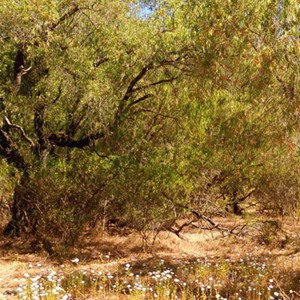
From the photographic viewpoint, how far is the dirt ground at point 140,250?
838cm

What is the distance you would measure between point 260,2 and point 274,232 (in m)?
7.04

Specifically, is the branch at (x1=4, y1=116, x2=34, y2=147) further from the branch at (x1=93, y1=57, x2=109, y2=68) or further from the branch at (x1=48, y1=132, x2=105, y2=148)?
the branch at (x1=93, y1=57, x2=109, y2=68)

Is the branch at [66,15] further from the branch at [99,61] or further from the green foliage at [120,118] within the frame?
the branch at [99,61]

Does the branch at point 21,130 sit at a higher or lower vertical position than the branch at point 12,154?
A: higher

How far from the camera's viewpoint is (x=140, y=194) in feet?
30.1

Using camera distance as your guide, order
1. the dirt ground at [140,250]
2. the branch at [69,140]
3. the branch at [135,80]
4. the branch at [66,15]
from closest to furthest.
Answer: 1. the branch at [66,15]
2. the dirt ground at [140,250]
3. the branch at [135,80]
4. the branch at [69,140]

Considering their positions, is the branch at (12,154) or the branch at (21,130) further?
the branch at (12,154)

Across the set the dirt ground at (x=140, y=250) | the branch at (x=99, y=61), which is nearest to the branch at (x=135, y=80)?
the branch at (x=99, y=61)

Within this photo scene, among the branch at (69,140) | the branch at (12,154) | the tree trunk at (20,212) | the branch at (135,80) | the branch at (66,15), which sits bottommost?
the tree trunk at (20,212)

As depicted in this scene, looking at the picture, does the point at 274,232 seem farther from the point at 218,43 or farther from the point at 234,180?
the point at 218,43

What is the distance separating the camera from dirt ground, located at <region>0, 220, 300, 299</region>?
8.38 meters

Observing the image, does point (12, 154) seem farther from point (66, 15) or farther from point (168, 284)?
point (168, 284)

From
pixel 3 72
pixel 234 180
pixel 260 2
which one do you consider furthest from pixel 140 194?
pixel 260 2

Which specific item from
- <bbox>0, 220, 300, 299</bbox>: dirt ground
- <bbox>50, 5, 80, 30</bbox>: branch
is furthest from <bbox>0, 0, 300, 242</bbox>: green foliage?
<bbox>0, 220, 300, 299</bbox>: dirt ground
